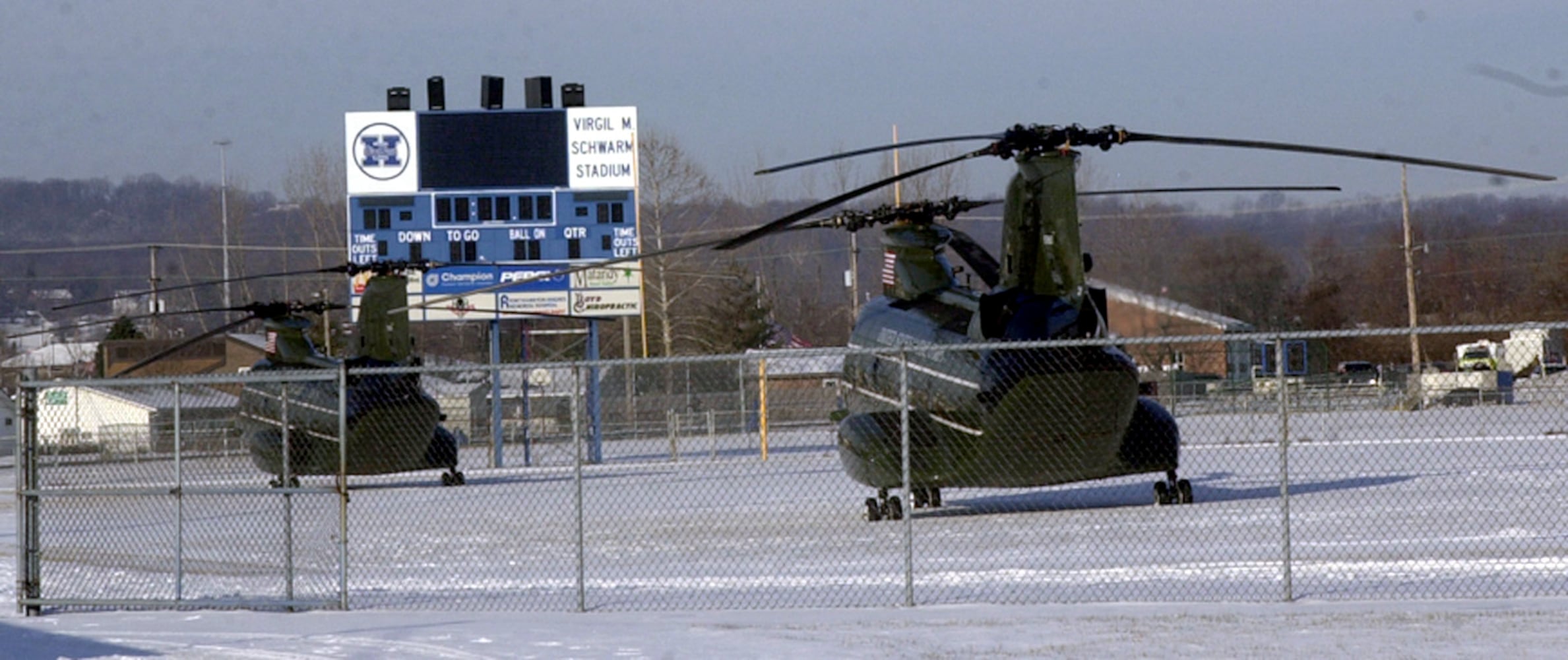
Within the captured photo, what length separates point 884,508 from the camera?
18.8 meters

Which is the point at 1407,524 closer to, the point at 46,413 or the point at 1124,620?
the point at 1124,620

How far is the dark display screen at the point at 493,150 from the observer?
126 feet

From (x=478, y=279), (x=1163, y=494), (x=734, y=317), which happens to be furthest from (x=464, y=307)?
(x=734, y=317)

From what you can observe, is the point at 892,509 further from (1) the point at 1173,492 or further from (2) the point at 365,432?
(2) the point at 365,432

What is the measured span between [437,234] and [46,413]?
21429mm

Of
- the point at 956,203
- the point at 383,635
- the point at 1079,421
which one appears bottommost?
the point at 383,635

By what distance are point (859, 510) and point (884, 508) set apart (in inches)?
71.6

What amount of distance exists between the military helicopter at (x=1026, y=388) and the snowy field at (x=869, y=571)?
1.87ft

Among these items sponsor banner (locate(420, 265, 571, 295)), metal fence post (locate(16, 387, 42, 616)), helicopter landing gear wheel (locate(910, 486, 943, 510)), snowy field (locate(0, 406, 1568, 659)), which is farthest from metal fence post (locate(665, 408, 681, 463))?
metal fence post (locate(16, 387, 42, 616))

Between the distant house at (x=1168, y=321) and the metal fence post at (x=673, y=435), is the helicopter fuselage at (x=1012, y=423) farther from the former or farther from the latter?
the distant house at (x=1168, y=321)

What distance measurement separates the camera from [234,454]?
21.2m

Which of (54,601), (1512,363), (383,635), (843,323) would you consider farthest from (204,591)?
(843,323)

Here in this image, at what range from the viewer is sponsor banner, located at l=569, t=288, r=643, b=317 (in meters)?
38.0

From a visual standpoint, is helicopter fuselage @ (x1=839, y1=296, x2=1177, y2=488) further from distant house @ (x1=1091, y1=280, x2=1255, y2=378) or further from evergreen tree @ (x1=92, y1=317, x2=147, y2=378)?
evergreen tree @ (x1=92, y1=317, x2=147, y2=378)
